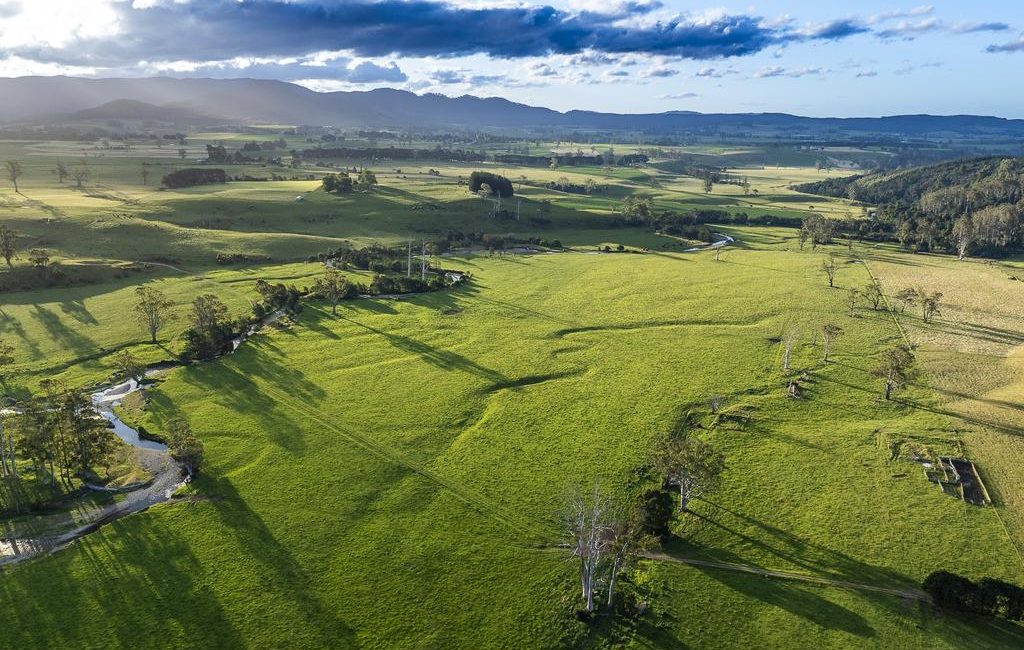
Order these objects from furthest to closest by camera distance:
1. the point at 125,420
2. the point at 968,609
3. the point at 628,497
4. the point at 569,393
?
the point at 569,393 < the point at 125,420 < the point at 628,497 < the point at 968,609

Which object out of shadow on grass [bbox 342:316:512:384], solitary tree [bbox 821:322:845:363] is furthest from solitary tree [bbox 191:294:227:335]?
solitary tree [bbox 821:322:845:363]

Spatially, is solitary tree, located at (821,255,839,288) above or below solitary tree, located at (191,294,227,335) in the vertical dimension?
above

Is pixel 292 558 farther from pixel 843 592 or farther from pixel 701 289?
pixel 701 289

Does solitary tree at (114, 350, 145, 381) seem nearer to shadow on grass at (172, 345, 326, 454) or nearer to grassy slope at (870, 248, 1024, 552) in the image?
shadow on grass at (172, 345, 326, 454)

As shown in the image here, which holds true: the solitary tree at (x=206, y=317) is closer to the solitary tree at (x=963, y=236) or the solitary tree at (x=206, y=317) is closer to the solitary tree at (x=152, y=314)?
the solitary tree at (x=152, y=314)

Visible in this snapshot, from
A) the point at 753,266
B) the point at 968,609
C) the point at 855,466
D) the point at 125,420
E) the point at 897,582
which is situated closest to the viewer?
the point at 968,609

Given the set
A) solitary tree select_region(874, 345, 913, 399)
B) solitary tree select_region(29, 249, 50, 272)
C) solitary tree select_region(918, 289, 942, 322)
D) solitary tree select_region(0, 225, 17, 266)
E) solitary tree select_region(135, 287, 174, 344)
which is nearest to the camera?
solitary tree select_region(874, 345, 913, 399)

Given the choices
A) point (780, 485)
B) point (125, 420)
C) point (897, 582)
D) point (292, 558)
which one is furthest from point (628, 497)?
point (125, 420)
